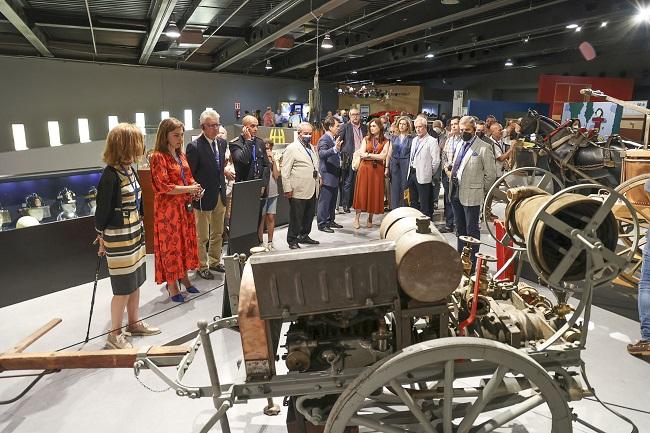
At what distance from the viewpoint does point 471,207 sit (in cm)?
488

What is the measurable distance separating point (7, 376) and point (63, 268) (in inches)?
64.0

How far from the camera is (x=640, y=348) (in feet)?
10.7

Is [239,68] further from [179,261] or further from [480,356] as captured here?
[480,356]

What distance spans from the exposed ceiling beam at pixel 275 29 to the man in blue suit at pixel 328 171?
1665 mm

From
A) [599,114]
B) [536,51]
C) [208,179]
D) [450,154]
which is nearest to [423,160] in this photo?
[450,154]

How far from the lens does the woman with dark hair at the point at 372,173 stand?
6914mm

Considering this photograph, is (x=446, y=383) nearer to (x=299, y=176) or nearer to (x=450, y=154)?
(x=299, y=176)

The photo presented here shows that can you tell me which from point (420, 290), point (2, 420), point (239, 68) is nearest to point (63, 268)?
point (2, 420)

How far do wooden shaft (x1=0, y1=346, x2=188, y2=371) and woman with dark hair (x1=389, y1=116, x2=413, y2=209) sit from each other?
533cm

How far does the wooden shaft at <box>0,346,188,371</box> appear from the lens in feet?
6.46

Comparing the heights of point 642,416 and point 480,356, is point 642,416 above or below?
below

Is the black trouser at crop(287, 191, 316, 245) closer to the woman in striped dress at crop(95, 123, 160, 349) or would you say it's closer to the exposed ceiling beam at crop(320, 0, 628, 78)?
the woman in striped dress at crop(95, 123, 160, 349)

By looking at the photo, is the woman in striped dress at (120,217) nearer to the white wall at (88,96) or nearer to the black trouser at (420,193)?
the black trouser at (420,193)

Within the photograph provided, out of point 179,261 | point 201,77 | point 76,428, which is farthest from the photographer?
point 201,77
